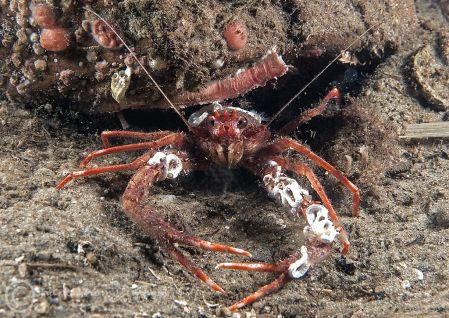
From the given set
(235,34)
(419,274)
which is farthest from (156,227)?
(419,274)

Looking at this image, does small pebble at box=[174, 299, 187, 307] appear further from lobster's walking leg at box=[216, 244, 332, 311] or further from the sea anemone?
the sea anemone

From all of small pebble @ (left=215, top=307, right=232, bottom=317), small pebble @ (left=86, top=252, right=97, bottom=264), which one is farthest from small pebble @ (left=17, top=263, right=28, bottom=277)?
small pebble @ (left=215, top=307, right=232, bottom=317)

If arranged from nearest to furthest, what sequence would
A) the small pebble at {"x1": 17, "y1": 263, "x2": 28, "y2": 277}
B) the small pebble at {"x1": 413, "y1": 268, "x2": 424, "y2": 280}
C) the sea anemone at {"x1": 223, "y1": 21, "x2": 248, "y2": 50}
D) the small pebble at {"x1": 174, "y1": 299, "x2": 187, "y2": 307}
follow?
1. the small pebble at {"x1": 17, "y1": 263, "x2": 28, "y2": 277}
2. the small pebble at {"x1": 174, "y1": 299, "x2": 187, "y2": 307}
3. the small pebble at {"x1": 413, "y1": 268, "x2": 424, "y2": 280}
4. the sea anemone at {"x1": 223, "y1": 21, "x2": 248, "y2": 50}

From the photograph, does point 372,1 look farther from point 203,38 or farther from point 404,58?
point 203,38

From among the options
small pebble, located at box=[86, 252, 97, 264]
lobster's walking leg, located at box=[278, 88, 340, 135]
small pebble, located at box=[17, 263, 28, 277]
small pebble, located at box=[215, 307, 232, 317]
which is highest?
lobster's walking leg, located at box=[278, 88, 340, 135]

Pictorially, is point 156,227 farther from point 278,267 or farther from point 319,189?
point 319,189

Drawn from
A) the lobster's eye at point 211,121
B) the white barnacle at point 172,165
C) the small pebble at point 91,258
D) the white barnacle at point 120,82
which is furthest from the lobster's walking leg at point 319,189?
the small pebble at point 91,258
